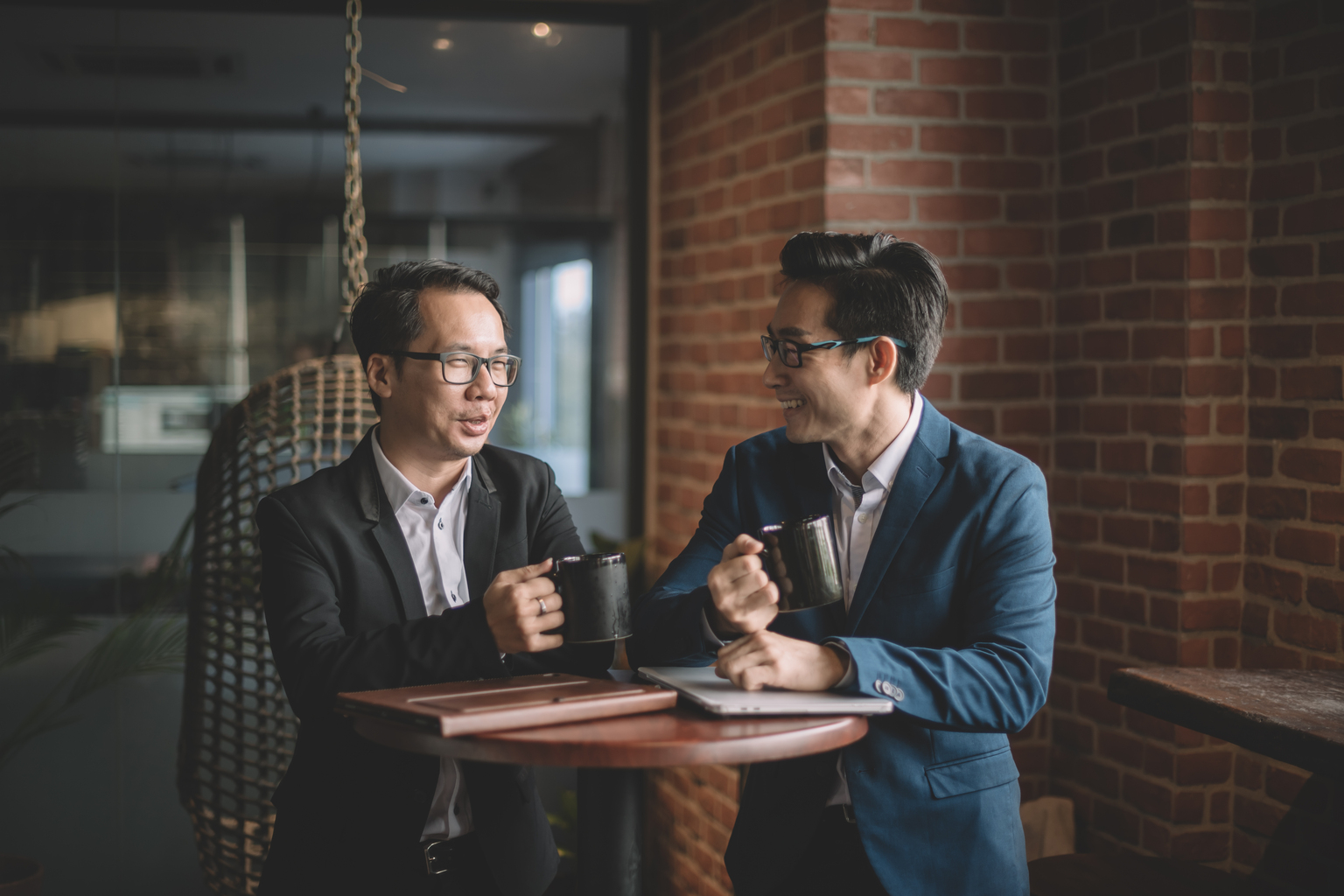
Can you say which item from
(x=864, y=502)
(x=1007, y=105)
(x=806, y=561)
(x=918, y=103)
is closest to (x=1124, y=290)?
(x=1007, y=105)

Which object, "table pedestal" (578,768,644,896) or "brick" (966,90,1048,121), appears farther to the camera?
"brick" (966,90,1048,121)

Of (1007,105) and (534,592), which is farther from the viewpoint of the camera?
(1007,105)

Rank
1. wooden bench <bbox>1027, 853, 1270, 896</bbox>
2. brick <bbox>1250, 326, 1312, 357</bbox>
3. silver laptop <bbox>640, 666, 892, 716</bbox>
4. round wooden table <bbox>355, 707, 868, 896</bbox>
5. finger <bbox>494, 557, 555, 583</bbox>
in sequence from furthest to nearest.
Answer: brick <bbox>1250, 326, 1312, 357</bbox> → wooden bench <bbox>1027, 853, 1270, 896</bbox> → finger <bbox>494, 557, 555, 583</bbox> → silver laptop <bbox>640, 666, 892, 716</bbox> → round wooden table <bbox>355, 707, 868, 896</bbox>

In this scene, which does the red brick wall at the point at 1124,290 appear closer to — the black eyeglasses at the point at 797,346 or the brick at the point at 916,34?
the brick at the point at 916,34

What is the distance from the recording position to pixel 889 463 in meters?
1.78

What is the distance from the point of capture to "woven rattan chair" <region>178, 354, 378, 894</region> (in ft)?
7.82

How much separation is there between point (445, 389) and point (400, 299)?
189 mm

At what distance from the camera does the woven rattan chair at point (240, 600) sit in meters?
2.38

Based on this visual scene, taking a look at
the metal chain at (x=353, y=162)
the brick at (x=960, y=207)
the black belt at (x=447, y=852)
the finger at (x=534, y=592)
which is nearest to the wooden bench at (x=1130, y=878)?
the black belt at (x=447, y=852)

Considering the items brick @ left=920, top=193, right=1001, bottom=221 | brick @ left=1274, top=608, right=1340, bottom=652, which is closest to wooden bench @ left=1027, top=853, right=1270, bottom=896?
brick @ left=1274, top=608, right=1340, bottom=652

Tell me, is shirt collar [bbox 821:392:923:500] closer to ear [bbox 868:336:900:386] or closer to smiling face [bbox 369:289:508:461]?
ear [bbox 868:336:900:386]

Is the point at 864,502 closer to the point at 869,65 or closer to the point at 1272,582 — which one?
the point at 1272,582

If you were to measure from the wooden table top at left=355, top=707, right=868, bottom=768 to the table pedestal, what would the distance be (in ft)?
0.68

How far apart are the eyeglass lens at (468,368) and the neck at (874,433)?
1.88ft
